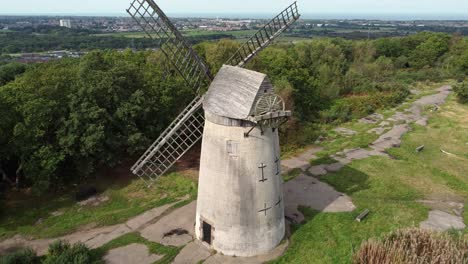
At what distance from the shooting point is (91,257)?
1523 centimetres

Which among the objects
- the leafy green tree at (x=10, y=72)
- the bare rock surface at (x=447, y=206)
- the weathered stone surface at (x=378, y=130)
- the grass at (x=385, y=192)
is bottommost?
the bare rock surface at (x=447, y=206)

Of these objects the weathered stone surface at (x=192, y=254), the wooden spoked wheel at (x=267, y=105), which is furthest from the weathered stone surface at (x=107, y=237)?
the wooden spoked wheel at (x=267, y=105)

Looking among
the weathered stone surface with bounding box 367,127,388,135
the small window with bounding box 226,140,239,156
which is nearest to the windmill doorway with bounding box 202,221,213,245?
the small window with bounding box 226,140,239,156

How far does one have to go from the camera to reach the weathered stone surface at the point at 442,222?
17.9 meters

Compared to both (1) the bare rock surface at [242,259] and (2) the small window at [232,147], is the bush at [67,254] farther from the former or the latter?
(2) the small window at [232,147]

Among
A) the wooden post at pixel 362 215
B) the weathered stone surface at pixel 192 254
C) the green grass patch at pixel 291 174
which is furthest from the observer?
the green grass patch at pixel 291 174

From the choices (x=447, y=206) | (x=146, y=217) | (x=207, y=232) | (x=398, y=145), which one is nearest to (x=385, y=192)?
(x=447, y=206)

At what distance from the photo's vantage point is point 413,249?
1316cm

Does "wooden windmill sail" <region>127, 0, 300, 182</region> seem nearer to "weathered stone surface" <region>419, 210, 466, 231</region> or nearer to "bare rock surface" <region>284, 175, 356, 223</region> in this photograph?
"bare rock surface" <region>284, 175, 356, 223</region>

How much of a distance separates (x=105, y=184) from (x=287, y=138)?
15765 millimetres

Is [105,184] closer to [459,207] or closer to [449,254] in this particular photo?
[449,254]

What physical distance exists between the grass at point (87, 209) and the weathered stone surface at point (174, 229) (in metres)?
1.76

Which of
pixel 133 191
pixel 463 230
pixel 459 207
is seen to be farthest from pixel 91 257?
pixel 459 207

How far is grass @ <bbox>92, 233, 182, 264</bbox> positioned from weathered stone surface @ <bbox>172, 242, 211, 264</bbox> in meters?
0.29
